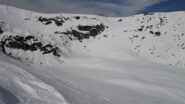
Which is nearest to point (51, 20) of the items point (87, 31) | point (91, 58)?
point (87, 31)

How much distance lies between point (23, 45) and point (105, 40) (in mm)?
11699

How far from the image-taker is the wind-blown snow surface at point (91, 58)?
6.06m

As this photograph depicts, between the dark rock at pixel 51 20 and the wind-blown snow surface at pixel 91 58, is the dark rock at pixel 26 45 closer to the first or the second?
the wind-blown snow surface at pixel 91 58

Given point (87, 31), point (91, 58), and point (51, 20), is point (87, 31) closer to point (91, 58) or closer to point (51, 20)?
point (51, 20)

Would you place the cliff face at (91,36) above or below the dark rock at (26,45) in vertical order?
above

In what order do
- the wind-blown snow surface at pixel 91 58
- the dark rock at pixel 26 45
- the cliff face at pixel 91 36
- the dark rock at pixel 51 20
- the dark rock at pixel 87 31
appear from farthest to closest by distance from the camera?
1. the dark rock at pixel 51 20
2. the dark rock at pixel 87 31
3. the cliff face at pixel 91 36
4. the dark rock at pixel 26 45
5. the wind-blown snow surface at pixel 91 58

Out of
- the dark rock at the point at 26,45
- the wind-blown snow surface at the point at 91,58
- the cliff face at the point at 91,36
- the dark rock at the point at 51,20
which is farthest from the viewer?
the dark rock at the point at 51,20

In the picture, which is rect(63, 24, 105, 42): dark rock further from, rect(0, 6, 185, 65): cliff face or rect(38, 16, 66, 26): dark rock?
rect(38, 16, 66, 26): dark rock

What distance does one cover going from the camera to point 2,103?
11.4 feet

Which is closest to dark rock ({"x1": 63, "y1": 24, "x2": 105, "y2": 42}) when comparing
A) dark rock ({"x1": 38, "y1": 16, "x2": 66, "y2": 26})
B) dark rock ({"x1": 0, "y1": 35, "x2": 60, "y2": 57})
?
dark rock ({"x1": 38, "y1": 16, "x2": 66, "y2": 26})

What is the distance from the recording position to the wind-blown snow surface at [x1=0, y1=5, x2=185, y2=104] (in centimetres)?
606

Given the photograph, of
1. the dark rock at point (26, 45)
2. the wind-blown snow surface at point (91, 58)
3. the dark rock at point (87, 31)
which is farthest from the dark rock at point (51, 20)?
the dark rock at point (26, 45)

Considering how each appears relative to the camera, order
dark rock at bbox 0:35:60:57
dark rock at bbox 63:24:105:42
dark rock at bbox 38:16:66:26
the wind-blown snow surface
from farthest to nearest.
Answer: dark rock at bbox 38:16:66:26
dark rock at bbox 63:24:105:42
dark rock at bbox 0:35:60:57
the wind-blown snow surface

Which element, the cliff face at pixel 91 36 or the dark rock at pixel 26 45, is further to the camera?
the cliff face at pixel 91 36
